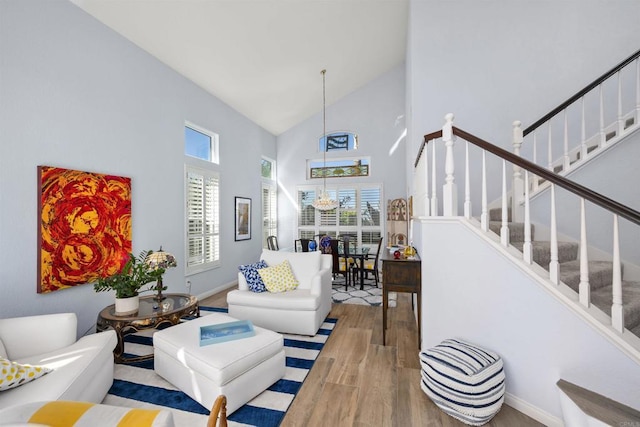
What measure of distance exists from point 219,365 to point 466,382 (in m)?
1.59

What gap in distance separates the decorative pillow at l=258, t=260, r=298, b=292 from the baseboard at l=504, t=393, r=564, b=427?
2.30 m

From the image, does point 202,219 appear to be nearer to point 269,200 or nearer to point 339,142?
point 269,200

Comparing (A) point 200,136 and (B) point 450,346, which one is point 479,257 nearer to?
(B) point 450,346

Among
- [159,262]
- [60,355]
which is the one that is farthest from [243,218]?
[60,355]

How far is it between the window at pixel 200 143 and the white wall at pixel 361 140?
2600 mm

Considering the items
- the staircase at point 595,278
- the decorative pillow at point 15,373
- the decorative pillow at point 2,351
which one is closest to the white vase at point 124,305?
the decorative pillow at point 2,351

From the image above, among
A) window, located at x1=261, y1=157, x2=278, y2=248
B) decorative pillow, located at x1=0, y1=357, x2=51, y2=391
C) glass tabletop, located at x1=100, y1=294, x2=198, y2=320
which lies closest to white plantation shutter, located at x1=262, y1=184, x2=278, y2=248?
window, located at x1=261, y1=157, x2=278, y2=248

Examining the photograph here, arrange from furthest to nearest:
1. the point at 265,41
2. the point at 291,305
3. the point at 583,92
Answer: the point at 265,41, the point at 291,305, the point at 583,92

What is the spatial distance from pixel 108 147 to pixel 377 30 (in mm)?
4430

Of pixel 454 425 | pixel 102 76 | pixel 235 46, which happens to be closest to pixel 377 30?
pixel 235 46

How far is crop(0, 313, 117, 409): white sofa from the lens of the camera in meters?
1.55

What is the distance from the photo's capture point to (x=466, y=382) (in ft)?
5.83

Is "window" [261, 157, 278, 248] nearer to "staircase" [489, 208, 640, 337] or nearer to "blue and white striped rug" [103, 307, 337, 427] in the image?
"blue and white striped rug" [103, 307, 337, 427]

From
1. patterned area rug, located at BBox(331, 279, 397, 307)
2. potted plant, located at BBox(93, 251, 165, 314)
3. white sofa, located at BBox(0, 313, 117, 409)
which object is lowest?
patterned area rug, located at BBox(331, 279, 397, 307)
